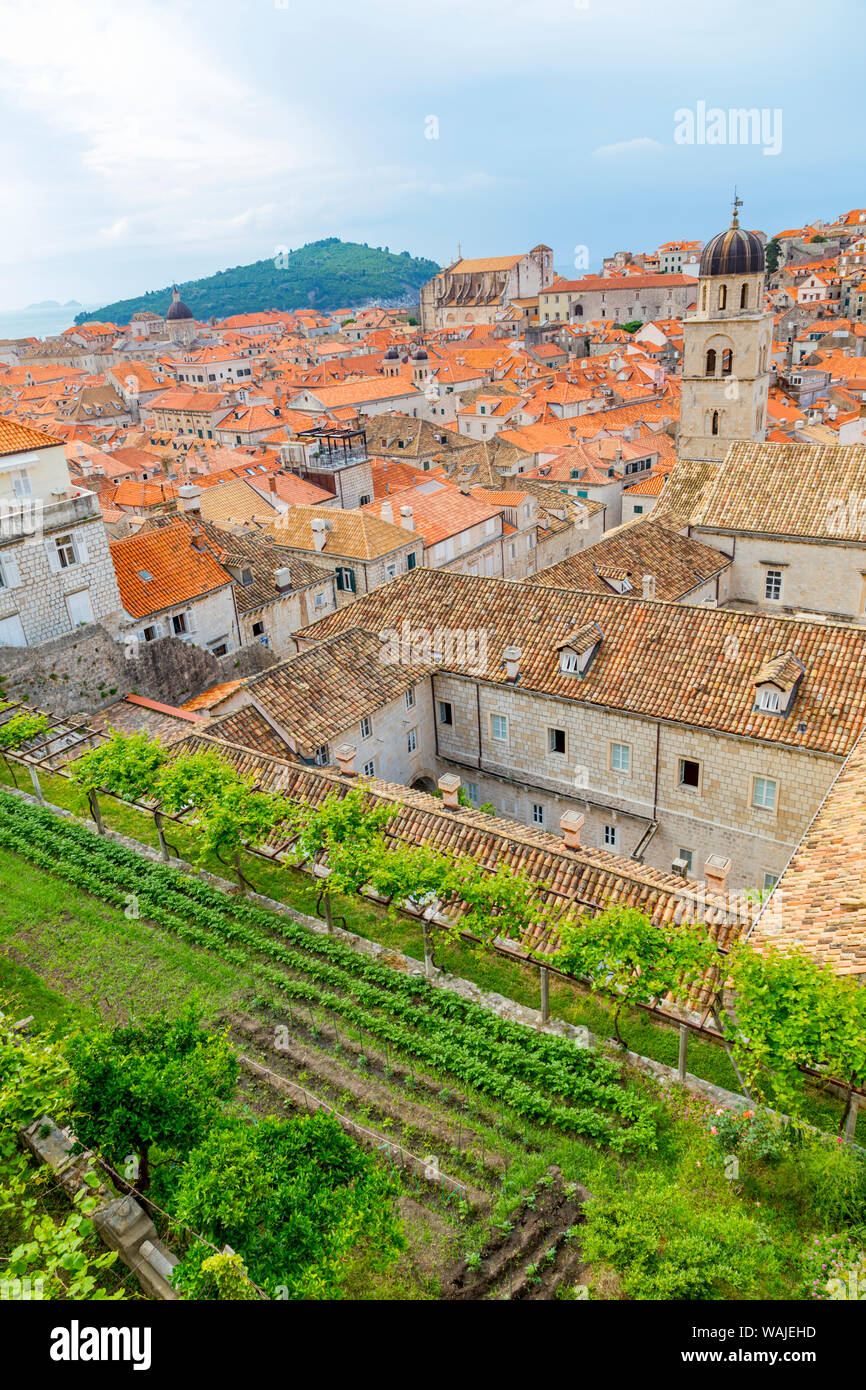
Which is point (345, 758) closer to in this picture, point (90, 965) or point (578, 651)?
point (578, 651)

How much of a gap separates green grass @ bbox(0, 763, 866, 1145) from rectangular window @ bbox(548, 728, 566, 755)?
9.64 m

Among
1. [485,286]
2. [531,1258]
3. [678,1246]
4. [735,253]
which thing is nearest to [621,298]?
Result: [485,286]

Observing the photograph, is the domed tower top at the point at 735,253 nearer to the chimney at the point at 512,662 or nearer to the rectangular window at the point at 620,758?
the chimney at the point at 512,662

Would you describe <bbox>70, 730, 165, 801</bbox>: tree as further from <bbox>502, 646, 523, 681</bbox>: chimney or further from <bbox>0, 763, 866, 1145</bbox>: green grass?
<bbox>502, 646, 523, 681</bbox>: chimney

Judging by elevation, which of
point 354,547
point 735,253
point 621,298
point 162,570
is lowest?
point 354,547

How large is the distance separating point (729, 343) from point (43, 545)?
38.1 m

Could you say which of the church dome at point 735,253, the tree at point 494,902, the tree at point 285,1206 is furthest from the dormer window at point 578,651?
the church dome at point 735,253

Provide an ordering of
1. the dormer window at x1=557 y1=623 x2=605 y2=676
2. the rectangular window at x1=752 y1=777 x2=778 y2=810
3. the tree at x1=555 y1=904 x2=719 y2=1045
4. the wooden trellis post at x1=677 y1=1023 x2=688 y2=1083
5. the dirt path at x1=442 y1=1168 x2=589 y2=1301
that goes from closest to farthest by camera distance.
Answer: the dirt path at x1=442 y1=1168 x2=589 y2=1301 < the tree at x1=555 y1=904 x2=719 y2=1045 < the wooden trellis post at x1=677 y1=1023 x2=688 y2=1083 < the rectangular window at x1=752 y1=777 x2=778 y2=810 < the dormer window at x1=557 y1=623 x2=605 y2=676

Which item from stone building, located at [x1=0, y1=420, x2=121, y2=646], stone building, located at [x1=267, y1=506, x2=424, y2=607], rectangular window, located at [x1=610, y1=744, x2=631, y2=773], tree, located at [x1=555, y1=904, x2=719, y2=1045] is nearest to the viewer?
tree, located at [x1=555, y1=904, x2=719, y2=1045]

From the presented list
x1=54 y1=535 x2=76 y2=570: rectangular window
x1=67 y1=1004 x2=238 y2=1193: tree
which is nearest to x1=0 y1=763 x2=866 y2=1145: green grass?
x1=67 y1=1004 x2=238 y2=1193: tree

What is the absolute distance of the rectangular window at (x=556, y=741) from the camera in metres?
28.0

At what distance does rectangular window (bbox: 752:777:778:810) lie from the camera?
24056mm

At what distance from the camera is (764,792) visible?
79.7 ft

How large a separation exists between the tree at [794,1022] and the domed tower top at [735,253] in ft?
148
